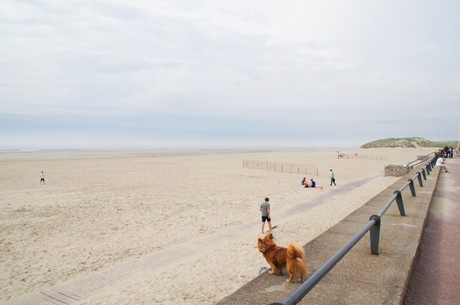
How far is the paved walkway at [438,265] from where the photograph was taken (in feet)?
12.1

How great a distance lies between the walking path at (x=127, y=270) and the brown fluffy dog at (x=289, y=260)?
5028 mm

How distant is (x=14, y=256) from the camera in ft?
32.3

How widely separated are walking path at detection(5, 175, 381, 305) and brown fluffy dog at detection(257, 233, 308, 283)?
5028 millimetres

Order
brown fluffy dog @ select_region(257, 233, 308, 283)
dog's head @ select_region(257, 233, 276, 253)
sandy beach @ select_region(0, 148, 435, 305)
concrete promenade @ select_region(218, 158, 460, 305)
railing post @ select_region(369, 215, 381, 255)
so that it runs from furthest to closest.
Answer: sandy beach @ select_region(0, 148, 435, 305) → dog's head @ select_region(257, 233, 276, 253) → railing post @ select_region(369, 215, 381, 255) → brown fluffy dog @ select_region(257, 233, 308, 283) → concrete promenade @ select_region(218, 158, 460, 305)

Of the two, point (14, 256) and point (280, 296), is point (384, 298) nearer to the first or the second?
point (280, 296)

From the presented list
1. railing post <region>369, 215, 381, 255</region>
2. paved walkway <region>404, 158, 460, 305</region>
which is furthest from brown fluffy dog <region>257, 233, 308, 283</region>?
paved walkway <region>404, 158, 460, 305</region>

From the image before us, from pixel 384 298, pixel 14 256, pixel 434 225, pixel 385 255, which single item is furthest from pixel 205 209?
pixel 384 298

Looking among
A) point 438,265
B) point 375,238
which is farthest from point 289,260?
point 438,265

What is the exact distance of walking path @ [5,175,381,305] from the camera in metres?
7.26

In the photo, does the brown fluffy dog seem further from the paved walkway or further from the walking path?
the walking path

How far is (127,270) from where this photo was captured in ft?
28.4

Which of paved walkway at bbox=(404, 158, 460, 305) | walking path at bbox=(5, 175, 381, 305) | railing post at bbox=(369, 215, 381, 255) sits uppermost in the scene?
railing post at bbox=(369, 215, 381, 255)

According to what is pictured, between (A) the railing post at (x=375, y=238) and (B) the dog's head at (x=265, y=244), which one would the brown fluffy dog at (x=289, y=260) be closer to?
(B) the dog's head at (x=265, y=244)

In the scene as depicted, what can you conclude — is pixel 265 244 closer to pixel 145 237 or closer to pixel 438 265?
pixel 438 265
